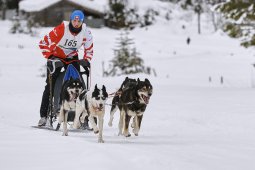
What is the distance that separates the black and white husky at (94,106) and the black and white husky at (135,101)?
2.11ft

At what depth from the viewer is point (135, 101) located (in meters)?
8.02

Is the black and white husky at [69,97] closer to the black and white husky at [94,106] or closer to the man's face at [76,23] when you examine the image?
the black and white husky at [94,106]

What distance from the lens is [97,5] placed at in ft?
194

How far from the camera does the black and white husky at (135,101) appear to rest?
311 inches

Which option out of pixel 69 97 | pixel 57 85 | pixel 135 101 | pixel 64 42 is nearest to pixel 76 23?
pixel 64 42

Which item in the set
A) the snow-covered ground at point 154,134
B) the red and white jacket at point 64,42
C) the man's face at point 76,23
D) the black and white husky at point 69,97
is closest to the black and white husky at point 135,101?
the snow-covered ground at point 154,134

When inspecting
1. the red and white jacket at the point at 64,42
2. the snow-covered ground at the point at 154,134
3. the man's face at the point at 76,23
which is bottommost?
the snow-covered ground at the point at 154,134

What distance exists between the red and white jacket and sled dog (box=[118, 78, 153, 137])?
1.20m

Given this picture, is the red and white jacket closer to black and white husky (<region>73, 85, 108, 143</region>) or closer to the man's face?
the man's face

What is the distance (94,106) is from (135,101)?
888mm

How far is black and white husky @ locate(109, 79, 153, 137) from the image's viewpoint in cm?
790

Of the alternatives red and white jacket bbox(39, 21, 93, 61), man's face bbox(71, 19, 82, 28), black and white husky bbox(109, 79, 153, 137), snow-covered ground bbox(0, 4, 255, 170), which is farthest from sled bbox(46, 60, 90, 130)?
black and white husky bbox(109, 79, 153, 137)

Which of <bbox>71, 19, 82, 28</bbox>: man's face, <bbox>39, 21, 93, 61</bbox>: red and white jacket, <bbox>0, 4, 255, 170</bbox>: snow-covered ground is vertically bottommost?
<bbox>0, 4, 255, 170</bbox>: snow-covered ground

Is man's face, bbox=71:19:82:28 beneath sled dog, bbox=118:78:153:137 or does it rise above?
above
